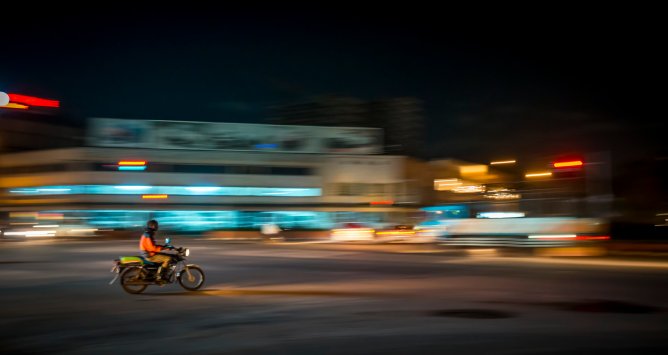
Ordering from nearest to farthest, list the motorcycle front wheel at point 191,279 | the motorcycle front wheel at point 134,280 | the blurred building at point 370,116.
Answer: the motorcycle front wheel at point 134,280 < the motorcycle front wheel at point 191,279 < the blurred building at point 370,116

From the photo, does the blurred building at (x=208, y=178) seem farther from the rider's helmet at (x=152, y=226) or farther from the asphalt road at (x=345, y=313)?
the rider's helmet at (x=152, y=226)

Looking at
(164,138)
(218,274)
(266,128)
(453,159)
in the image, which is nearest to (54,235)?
(164,138)

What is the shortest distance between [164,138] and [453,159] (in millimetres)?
39042

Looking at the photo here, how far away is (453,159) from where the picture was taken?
8156cm

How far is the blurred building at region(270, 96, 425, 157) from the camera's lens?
96375 millimetres

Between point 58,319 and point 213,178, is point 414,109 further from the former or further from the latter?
point 58,319

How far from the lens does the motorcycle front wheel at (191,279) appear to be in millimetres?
12992

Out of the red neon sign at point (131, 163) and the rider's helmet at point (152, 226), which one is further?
the red neon sign at point (131, 163)

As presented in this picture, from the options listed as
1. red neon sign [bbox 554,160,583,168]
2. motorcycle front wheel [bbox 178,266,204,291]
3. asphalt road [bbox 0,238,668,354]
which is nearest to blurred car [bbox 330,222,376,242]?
red neon sign [bbox 554,160,583,168]

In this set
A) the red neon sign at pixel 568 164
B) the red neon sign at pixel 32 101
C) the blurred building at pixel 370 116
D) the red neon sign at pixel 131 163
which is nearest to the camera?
the red neon sign at pixel 568 164

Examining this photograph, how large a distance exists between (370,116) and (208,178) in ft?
142

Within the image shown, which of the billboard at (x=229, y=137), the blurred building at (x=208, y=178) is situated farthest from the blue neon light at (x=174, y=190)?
the billboard at (x=229, y=137)

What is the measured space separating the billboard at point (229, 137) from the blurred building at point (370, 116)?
70.1 feet

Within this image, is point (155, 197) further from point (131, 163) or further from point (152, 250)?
point (152, 250)
